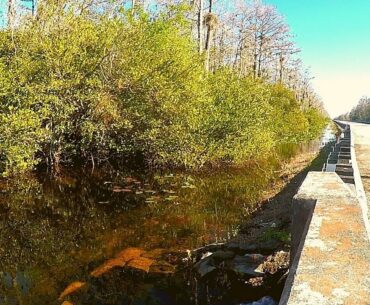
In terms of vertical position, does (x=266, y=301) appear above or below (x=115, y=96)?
below

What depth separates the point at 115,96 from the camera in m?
16.6

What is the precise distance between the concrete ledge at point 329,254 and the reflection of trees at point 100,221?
3.60m

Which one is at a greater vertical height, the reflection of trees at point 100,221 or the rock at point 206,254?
the rock at point 206,254

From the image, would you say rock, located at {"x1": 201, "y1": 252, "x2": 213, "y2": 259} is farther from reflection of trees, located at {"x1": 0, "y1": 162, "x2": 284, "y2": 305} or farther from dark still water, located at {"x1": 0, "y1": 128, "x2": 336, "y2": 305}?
reflection of trees, located at {"x1": 0, "y1": 162, "x2": 284, "y2": 305}

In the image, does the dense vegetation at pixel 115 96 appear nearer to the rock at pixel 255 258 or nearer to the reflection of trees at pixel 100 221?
the reflection of trees at pixel 100 221

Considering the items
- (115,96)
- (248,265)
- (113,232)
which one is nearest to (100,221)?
(113,232)

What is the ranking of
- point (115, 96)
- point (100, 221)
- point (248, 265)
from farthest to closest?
1. point (115, 96)
2. point (100, 221)
3. point (248, 265)

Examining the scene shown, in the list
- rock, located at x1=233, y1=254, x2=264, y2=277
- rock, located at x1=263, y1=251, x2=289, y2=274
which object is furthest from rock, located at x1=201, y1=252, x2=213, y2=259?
rock, located at x1=263, y1=251, x2=289, y2=274

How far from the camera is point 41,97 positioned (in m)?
14.8

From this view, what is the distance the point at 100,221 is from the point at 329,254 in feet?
29.0

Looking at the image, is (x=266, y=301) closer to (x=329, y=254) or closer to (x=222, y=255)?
(x=222, y=255)

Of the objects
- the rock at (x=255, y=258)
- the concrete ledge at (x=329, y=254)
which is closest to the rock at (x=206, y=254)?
the rock at (x=255, y=258)

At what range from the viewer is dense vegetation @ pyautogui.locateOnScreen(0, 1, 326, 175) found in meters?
14.8

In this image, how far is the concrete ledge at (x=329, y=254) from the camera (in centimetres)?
245
